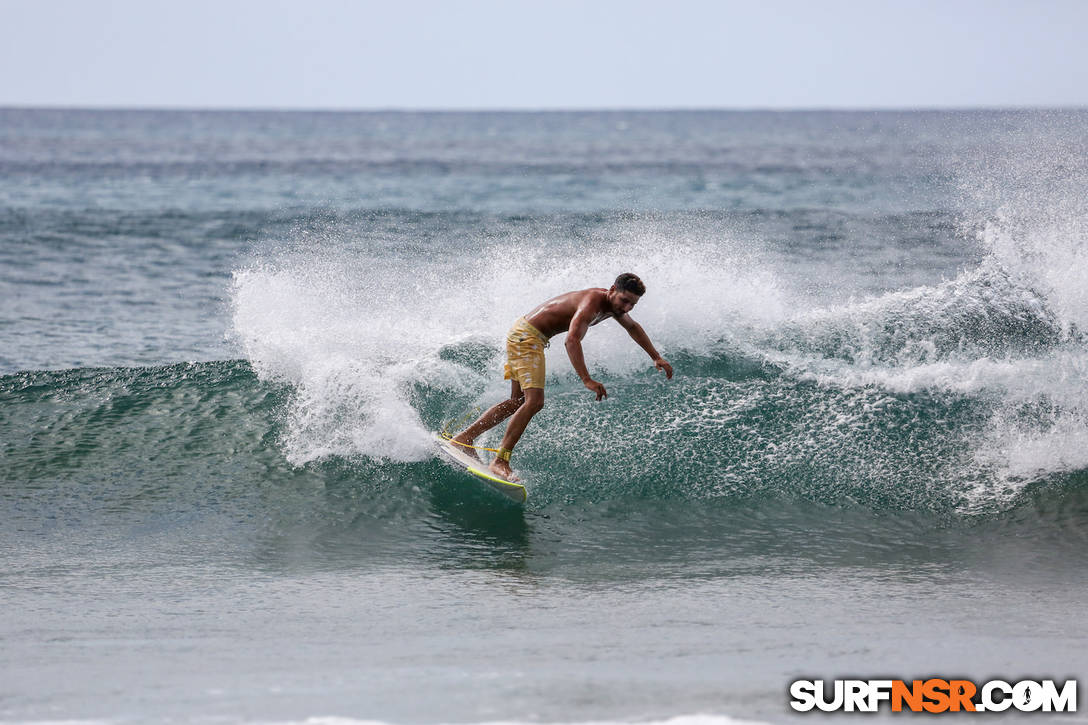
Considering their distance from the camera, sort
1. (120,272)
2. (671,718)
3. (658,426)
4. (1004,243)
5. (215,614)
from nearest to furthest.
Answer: (671,718)
(215,614)
(658,426)
(1004,243)
(120,272)

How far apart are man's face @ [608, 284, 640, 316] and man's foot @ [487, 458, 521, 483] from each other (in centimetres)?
138

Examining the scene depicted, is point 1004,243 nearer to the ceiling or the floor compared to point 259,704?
nearer to the ceiling

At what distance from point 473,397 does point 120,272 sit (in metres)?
10.6

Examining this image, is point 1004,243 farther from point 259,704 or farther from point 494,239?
point 494,239

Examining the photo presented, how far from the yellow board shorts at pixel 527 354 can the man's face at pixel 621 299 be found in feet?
2.05

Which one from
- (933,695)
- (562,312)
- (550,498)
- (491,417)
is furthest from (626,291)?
(933,695)

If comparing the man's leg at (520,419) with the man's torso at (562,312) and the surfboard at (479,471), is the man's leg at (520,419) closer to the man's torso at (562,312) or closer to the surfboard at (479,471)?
the surfboard at (479,471)

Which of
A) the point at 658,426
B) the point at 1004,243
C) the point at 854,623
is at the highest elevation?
the point at 1004,243

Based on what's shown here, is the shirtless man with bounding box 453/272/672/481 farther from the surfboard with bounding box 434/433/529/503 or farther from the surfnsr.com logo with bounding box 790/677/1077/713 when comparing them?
the surfnsr.com logo with bounding box 790/677/1077/713

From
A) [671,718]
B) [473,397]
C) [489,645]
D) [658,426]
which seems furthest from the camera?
[473,397]

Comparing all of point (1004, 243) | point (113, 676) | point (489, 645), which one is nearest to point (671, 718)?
point (489, 645)

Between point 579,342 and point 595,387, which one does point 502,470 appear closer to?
point 595,387

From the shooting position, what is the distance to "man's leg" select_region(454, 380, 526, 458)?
784 centimetres

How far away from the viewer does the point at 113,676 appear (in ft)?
15.7
